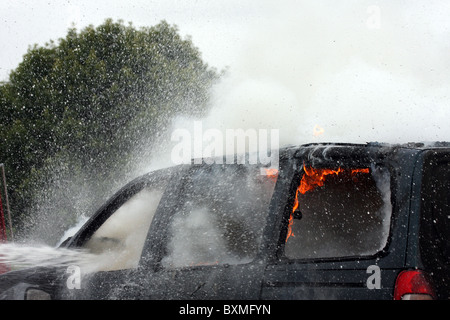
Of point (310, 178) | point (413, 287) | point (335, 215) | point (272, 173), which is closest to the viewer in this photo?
point (413, 287)

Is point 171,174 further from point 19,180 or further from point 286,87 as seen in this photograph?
point 19,180

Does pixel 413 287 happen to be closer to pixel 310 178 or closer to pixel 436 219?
pixel 436 219

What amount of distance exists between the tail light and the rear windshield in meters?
0.49

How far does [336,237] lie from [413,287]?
33.4 inches

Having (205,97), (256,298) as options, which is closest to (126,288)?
(256,298)

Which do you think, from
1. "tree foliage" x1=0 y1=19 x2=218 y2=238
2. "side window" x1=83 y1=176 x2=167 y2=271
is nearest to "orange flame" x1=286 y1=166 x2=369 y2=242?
"side window" x1=83 y1=176 x2=167 y2=271

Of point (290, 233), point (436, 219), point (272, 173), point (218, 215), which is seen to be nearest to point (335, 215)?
point (290, 233)

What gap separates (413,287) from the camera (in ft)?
7.64

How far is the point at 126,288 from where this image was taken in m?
3.26

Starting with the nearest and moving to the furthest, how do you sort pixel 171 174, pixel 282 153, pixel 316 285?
pixel 316 285 < pixel 282 153 < pixel 171 174

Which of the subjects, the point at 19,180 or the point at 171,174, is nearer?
the point at 171,174

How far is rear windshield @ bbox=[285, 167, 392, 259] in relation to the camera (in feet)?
9.75
